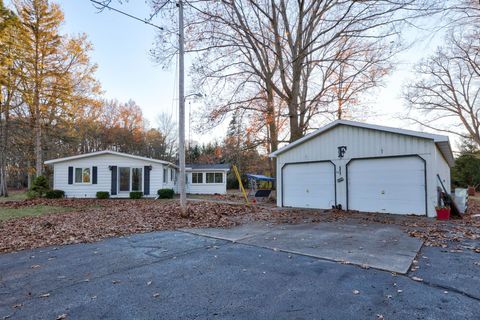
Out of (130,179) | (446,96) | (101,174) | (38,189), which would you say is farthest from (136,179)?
(446,96)

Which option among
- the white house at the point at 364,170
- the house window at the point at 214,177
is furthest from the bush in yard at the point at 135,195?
the white house at the point at 364,170

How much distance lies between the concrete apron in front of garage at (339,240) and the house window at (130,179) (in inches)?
471

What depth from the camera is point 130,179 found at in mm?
17719

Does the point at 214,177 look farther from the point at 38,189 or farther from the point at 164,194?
the point at 38,189

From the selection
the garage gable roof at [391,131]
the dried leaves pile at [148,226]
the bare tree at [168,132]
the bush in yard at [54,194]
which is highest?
the bare tree at [168,132]

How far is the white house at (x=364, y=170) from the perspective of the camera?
29.9 ft

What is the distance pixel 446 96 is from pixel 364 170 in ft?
63.5

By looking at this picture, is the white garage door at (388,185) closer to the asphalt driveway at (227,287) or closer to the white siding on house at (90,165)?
the asphalt driveway at (227,287)

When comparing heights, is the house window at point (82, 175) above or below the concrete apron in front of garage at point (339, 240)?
above

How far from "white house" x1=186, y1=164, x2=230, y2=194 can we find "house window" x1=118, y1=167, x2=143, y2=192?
6.58 m

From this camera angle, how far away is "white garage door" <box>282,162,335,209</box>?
1130 centimetres

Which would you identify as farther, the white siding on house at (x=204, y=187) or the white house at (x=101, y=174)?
the white siding on house at (x=204, y=187)

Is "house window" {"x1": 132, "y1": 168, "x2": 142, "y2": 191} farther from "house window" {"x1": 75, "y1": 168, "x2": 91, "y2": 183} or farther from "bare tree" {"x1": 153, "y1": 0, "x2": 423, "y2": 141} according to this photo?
"bare tree" {"x1": 153, "y1": 0, "x2": 423, "y2": 141}

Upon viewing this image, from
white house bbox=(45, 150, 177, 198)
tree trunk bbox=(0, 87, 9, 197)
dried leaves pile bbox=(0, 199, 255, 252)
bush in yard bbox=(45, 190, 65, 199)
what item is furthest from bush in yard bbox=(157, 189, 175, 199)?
tree trunk bbox=(0, 87, 9, 197)
